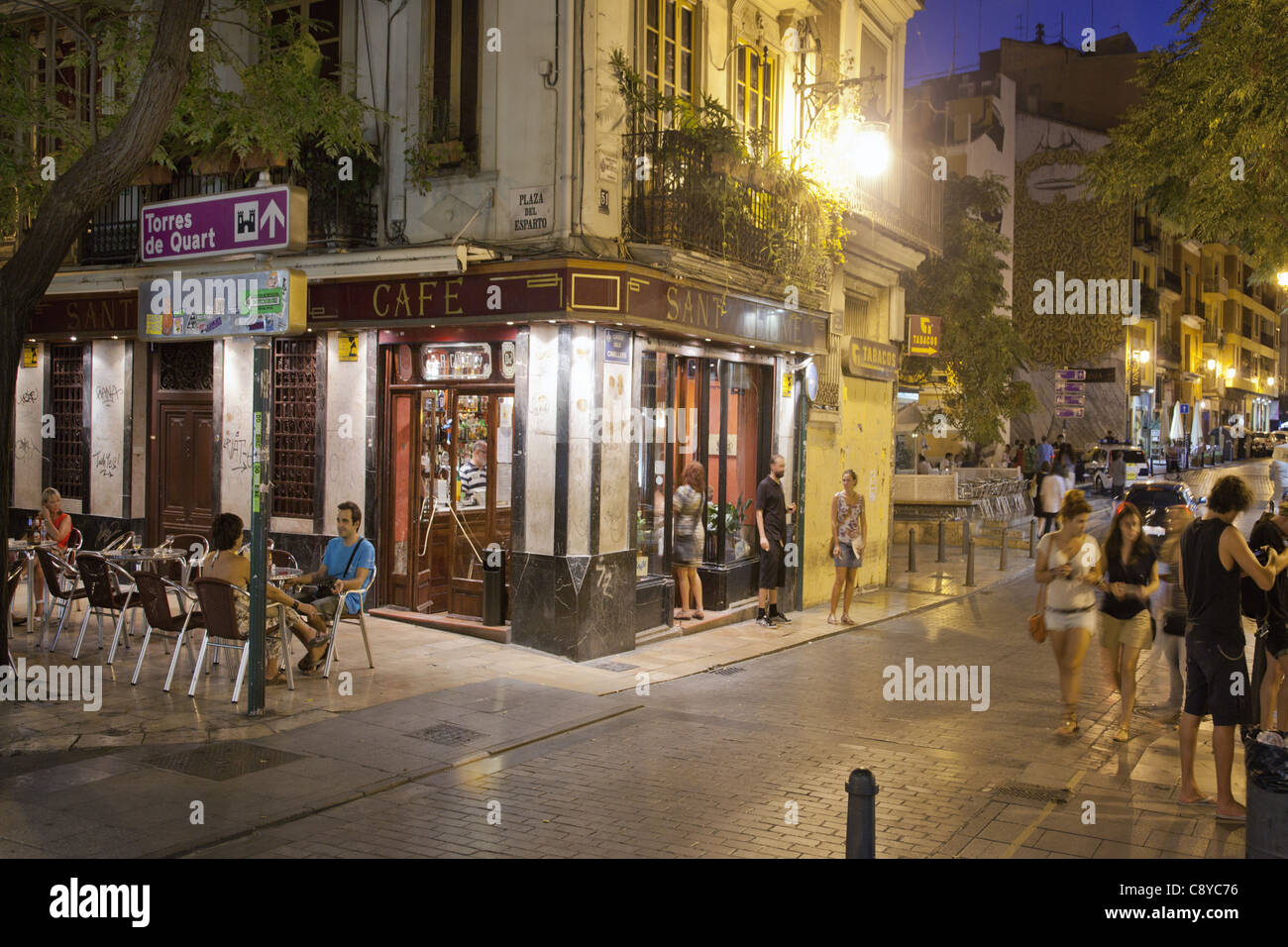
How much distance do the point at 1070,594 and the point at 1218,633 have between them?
6.63ft

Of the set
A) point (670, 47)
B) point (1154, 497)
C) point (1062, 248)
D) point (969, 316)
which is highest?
point (1062, 248)

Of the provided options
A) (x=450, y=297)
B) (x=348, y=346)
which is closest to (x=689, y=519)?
(x=450, y=297)

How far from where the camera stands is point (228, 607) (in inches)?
355

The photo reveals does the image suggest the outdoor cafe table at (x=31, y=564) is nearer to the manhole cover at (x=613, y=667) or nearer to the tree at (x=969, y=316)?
the manhole cover at (x=613, y=667)

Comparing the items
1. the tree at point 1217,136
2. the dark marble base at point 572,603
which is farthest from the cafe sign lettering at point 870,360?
the dark marble base at point 572,603

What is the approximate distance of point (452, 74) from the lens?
39.7 ft

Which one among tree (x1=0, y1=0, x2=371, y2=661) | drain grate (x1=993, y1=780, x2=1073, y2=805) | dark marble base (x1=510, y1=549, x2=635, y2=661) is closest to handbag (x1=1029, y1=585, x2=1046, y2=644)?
drain grate (x1=993, y1=780, x2=1073, y2=805)

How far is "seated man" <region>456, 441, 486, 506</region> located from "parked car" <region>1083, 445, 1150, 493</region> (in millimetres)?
25826

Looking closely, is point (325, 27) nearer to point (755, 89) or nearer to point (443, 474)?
point (443, 474)

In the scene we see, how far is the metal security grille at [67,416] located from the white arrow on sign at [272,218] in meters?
8.99

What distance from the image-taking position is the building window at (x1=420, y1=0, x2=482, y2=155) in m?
12.0
